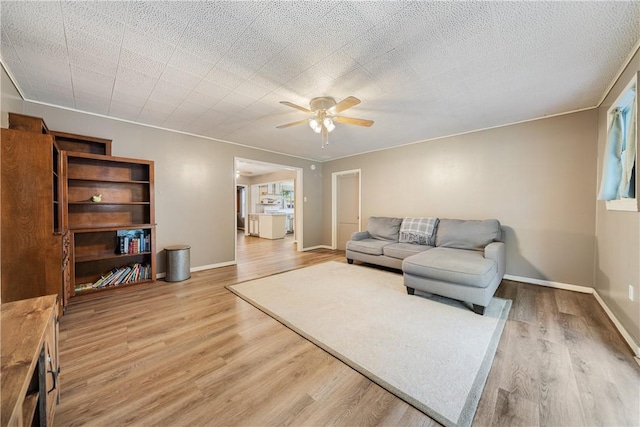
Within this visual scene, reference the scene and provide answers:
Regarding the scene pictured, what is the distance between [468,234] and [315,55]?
3236 millimetres

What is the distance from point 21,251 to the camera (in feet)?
6.79

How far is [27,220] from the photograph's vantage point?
6.84 ft

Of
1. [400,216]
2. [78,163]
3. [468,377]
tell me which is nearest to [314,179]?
[400,216]

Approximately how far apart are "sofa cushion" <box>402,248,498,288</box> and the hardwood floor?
492 mm

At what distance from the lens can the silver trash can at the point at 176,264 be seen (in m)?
3.62

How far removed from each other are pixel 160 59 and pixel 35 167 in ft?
4.79

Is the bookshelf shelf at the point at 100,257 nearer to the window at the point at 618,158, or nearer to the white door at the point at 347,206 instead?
the white door at the point at 347,206

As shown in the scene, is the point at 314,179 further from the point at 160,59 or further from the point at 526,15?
the point at 526,15

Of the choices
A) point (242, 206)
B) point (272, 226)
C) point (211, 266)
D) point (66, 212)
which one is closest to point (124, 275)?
point (66, 212)

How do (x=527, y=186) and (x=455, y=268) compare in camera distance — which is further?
(x=527, y=186)

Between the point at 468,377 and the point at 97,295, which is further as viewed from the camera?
the point at 97,295

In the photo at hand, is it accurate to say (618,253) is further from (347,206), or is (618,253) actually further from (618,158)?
(347,206)

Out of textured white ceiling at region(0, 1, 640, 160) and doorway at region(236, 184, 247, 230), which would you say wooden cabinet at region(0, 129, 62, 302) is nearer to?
textured white ceiling at region(0, 1, 640, 160)

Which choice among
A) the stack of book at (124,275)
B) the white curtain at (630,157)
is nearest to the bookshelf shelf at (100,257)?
the stack of book at (124,275)
